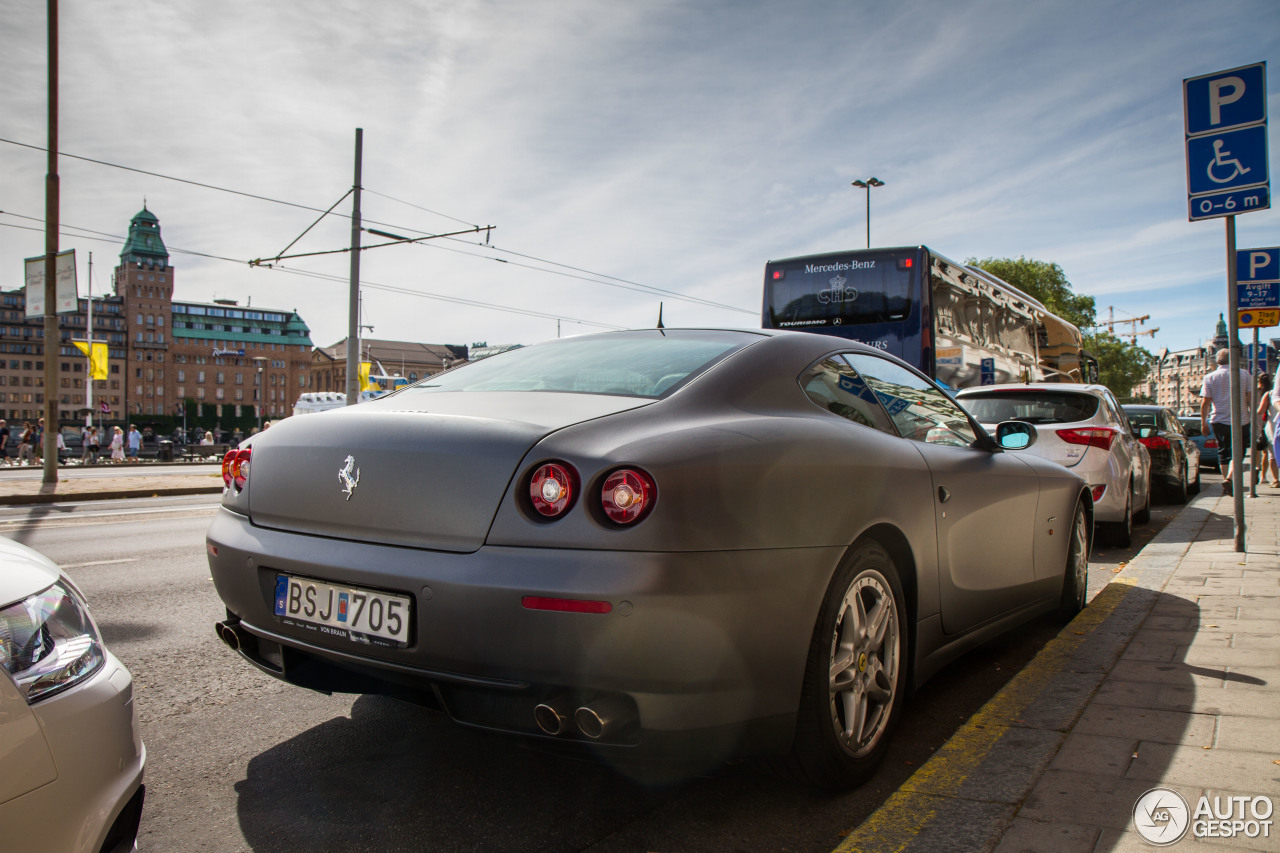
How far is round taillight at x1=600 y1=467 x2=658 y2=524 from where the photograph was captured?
6.81 feet

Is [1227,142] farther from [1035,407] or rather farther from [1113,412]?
[1113,412]

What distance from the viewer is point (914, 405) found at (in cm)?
341

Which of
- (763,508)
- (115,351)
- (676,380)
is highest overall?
(115,351)

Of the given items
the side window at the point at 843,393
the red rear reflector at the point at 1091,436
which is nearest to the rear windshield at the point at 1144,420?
the red rear reflector at the point at 1091,436

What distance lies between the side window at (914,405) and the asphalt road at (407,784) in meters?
1.04

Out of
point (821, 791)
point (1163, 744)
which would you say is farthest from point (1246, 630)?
point (821, 791)

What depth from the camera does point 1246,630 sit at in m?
4.14

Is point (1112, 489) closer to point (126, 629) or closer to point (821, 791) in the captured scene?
point (821, 791)

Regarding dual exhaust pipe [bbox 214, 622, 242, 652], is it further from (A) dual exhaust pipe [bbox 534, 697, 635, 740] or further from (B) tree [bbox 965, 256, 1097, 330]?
(B) tree [bbox 965, 256, 1097, 330]

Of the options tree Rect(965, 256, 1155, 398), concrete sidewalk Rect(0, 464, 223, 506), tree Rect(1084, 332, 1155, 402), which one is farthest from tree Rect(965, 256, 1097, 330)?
concrete sidewalk Rect(0, 464, 223, 506)

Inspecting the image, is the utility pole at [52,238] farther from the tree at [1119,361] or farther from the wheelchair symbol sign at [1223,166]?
the tree at [1119,361]

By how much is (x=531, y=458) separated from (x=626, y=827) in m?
1.03

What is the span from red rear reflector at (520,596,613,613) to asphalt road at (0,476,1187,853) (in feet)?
1.86

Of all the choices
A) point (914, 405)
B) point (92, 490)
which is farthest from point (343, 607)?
point (92, 490)
